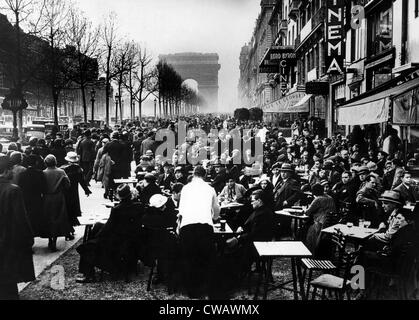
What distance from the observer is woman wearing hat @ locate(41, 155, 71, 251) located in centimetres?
1034

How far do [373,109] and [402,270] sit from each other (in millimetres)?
6625

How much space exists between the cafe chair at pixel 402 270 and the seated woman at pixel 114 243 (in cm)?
369

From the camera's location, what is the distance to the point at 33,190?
10227 millimetres

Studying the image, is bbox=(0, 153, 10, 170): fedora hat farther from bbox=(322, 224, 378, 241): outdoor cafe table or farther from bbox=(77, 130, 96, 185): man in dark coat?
bbox=(77, 130, 96, 185): man in dark coat

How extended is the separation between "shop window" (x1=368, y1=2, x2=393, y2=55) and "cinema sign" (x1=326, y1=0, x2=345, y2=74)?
7.24 ft

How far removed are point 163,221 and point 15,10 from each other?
71.9 feet

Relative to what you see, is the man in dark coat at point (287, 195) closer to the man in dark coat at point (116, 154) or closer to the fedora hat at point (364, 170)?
the fedora hat at point (364, 170)

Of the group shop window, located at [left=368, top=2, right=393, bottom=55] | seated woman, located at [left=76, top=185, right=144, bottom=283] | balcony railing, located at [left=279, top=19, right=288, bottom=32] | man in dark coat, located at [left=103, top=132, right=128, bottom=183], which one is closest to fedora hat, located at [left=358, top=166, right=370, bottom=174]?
seated woman, located at [left=76, top=185, right=144, bottom=283]

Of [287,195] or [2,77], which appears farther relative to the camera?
[2,77]

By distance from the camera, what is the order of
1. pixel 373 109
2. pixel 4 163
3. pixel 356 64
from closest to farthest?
pixel 4 163 → pixel 373 109 → pixel 356 64

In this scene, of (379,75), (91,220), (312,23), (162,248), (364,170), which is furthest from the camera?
(312,23)

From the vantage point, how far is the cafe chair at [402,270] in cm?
672

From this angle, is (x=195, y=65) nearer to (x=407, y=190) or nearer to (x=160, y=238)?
(x=407, y=190)
